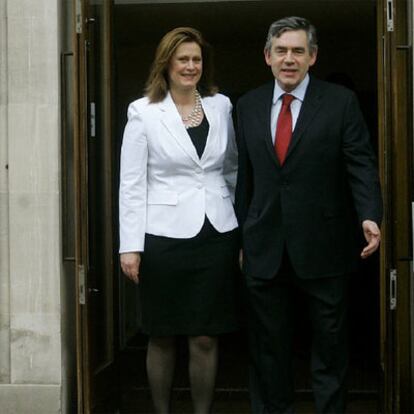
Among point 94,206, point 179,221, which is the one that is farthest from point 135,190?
point 94,206

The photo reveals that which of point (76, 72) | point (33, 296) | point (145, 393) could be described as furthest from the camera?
point (145, 393)

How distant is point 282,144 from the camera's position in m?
4.80

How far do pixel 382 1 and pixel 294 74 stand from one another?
880mm

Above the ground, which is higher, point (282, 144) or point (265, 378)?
point (282, 144)

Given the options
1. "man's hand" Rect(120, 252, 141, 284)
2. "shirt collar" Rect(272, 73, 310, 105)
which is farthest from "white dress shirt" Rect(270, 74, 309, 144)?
"man's hand" Rect(120, 252, 141, 284)

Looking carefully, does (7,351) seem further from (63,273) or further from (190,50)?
(190,50)

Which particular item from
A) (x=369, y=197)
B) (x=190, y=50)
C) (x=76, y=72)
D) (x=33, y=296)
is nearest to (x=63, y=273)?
(x=33, y=296)

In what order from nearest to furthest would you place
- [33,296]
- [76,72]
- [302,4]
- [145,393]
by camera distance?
[76,72]
[33,296]
[145,393]
[302,4]

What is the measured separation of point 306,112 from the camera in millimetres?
4773

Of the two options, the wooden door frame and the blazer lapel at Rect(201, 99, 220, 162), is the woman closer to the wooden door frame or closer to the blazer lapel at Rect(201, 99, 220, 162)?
the blazer lapel at Rect(201, 99, 220, 162)

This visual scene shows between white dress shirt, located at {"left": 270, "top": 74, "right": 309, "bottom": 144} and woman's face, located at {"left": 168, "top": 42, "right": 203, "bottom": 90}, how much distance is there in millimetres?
393

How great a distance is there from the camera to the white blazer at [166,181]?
492 cm

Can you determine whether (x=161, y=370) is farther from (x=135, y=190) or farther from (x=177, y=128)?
(x=177, y=128)

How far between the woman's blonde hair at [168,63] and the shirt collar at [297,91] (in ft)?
1.30
